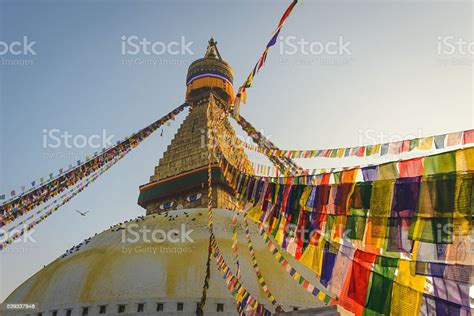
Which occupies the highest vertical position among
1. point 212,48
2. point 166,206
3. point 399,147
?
point 212,48

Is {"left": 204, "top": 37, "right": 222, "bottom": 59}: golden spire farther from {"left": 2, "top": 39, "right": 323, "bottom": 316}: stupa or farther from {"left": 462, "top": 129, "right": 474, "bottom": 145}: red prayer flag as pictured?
{"left": 462, "top": 129, "right": 474, "bottom": 145}: red prayer flag

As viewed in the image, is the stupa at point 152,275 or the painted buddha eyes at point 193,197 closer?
the stupa at point 152,275

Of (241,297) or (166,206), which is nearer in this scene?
(241,297)

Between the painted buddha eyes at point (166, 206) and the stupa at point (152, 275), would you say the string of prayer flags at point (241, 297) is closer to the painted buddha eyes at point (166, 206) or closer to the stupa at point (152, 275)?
the stupa at point (152, 275)

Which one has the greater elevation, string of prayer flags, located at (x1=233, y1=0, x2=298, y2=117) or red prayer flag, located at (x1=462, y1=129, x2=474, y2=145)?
string of prayer flags, located at (x1=233, y1=0, x2=298, y2=117)

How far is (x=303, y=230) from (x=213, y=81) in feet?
59.8

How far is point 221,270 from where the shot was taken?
9.16 metres

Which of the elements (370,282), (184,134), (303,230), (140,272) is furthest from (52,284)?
(184,134)

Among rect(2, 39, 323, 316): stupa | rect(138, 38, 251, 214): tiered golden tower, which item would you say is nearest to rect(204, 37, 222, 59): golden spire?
rect(138, 38, 251, 214): tiered golden tower

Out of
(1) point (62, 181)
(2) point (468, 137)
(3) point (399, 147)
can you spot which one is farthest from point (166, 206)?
(2) point (468, 137)

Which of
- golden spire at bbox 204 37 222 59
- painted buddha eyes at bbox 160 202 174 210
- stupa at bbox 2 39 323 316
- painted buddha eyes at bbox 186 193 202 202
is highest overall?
golden spire at bbox 204 37 222 59

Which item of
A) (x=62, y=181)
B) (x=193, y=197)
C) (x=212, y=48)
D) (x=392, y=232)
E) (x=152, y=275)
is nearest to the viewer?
(x=392, y=232)

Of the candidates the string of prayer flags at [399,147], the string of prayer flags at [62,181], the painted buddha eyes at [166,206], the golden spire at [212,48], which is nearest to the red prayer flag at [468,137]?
the string of prayer flags at [399,147]

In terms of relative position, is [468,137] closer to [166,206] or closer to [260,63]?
[260,63]
